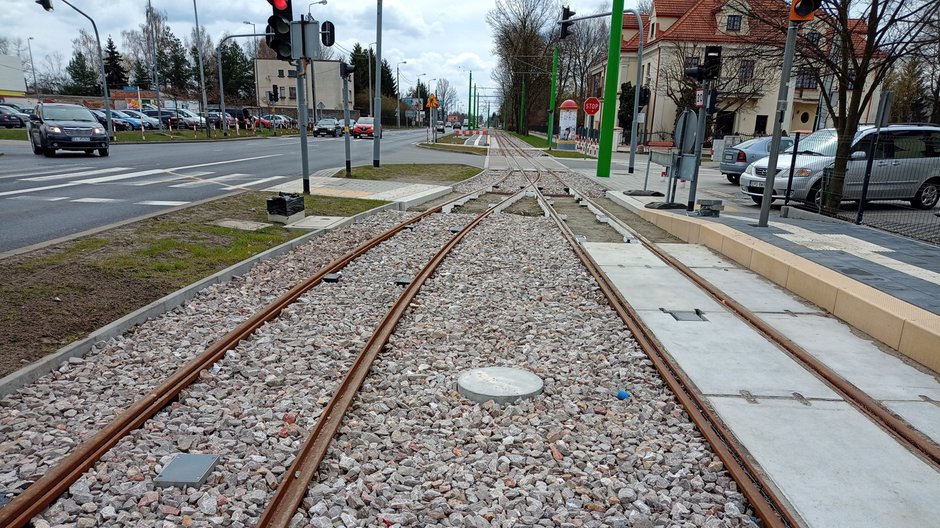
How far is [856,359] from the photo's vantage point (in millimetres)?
5125

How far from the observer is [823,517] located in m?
3.00

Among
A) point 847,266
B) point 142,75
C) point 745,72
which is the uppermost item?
point 142,75

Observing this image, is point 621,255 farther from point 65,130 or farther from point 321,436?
point 65,130

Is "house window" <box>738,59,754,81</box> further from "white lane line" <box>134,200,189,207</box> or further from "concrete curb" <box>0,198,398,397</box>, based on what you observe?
"concrete curb" <box>0,198,398,397</box>

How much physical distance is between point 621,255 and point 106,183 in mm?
12004

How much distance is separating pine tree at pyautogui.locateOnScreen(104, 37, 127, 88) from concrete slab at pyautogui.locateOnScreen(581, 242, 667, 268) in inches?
3631

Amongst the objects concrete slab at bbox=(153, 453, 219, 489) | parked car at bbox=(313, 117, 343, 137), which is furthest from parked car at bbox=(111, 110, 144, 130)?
concrete slab at bbox=(153, 453, 219, 489)

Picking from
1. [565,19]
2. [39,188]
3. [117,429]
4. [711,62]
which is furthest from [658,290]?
[565,19]

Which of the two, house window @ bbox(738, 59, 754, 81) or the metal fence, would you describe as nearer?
the metal fence

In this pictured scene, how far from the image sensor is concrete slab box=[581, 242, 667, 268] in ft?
28.2

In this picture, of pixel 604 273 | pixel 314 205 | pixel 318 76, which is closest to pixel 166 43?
pixel 318 76

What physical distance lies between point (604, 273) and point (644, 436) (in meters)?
4.13

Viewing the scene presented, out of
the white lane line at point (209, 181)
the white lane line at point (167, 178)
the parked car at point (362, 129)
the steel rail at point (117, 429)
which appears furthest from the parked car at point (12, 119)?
the steel rail at point (117, 429)

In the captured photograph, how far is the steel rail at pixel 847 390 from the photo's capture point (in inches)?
147
